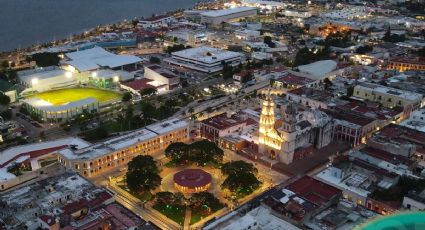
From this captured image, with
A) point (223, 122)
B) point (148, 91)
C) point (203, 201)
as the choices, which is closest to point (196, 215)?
point (203, 201)

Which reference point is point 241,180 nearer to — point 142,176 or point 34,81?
point 142,176

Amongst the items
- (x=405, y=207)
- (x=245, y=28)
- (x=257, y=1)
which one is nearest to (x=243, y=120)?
(x=405, y=207)

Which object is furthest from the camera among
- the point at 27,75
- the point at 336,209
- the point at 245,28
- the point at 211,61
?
the point at 245,28

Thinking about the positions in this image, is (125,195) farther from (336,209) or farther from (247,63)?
(247,63)

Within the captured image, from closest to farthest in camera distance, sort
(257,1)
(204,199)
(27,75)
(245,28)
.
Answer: (204,199)
(27,75)
(245,28)
(257,1)

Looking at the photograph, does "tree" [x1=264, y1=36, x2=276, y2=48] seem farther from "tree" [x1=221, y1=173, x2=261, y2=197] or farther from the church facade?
"tree" [x1=221, y1=173, x2=261, y2=197]

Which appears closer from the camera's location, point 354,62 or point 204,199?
point 204,199
